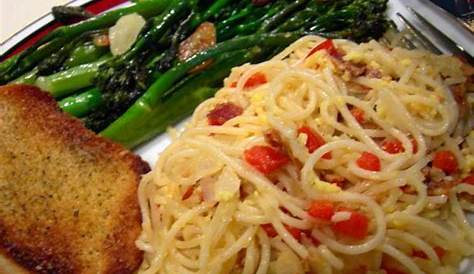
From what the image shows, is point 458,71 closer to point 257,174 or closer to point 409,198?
point 409,198

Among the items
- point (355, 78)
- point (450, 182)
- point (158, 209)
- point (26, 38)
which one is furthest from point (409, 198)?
point (26, 38)

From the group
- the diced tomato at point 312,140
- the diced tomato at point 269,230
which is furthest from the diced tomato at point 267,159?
the diced tomato at point 269,230

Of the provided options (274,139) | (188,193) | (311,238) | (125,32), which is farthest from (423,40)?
(125,32)

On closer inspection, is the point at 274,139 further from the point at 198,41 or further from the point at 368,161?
the point at 198,41

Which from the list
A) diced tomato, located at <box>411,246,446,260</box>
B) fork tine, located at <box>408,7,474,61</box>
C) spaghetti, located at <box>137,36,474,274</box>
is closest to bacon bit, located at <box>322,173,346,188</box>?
spaghetti, located at <box>137,36,474,274</box>

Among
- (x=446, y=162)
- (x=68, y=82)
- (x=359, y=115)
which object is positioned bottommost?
(x=446, y=162)

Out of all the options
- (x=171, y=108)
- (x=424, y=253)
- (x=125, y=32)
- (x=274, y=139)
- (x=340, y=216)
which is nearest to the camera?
(x=340, y=216)
